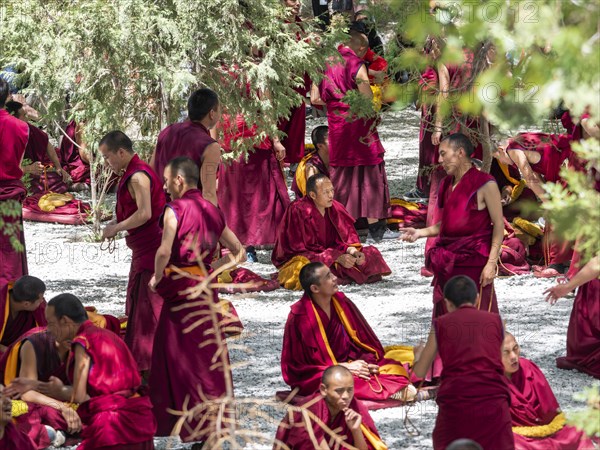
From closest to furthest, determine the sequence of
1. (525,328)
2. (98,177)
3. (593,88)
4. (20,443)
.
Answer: (593,88) → (20,443) → (525,328) → (98,177)

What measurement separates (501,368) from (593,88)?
2374 mm

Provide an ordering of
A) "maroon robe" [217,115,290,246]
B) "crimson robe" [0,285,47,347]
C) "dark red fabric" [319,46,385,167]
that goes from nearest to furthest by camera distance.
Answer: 1. "crimson robe" [0,285,47,347]
2. "maroon robe" [217,115,290,246]
3. "dark red fabric" [319,46,385,167]

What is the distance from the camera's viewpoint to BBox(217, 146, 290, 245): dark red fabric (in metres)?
11.3

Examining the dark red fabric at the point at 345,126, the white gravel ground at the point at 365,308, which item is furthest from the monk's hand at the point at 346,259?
the dark red fabric at the point at 345,126

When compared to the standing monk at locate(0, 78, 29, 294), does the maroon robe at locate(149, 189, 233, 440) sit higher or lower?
lower

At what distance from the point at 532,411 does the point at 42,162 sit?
758cm

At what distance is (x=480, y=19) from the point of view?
13.7ft

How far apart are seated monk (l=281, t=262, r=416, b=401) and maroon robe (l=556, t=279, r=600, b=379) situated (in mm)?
1181

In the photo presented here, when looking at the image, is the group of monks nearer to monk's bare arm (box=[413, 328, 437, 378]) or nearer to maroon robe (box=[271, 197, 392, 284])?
monk's bare arm (box=[413, 328, 437, 378])

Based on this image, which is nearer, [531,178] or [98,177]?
[531,178]

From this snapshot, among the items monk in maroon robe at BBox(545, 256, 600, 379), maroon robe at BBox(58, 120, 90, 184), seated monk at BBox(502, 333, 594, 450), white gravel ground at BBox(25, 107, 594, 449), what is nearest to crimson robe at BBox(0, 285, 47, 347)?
white gravel ground at BBox(25, 107, 594, 449)

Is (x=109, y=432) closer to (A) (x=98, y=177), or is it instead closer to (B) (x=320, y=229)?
(B) (x=320, y=229)

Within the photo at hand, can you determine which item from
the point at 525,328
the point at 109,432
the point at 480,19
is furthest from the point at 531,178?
the point at 480,19

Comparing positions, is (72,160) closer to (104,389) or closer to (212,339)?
(212,339)
